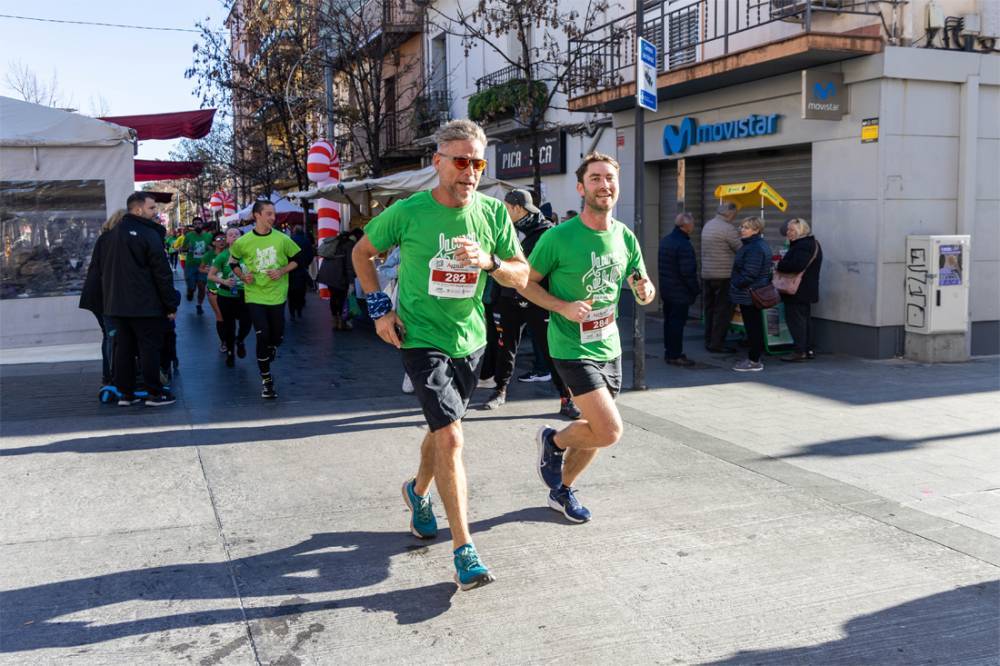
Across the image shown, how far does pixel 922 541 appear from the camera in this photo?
15.7ft

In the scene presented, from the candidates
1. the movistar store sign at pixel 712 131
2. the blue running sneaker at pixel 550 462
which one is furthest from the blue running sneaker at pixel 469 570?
the movistar store sign at pixel 712 131

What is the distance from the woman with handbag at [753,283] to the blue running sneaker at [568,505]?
587 centimetres

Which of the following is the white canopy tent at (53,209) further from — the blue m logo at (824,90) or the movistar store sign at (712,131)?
the blue m logo at (824,90)

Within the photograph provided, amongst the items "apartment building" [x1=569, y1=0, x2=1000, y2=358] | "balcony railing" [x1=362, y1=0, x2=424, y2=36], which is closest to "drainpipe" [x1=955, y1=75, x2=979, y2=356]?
"apartment building" [x1=569, y1=0, x2=1000, y2=358]

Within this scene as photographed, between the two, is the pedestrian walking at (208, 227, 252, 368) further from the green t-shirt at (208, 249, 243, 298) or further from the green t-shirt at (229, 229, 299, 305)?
the green t-shirt at (229, 229, 299, 305)

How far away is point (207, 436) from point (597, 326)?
144 inches

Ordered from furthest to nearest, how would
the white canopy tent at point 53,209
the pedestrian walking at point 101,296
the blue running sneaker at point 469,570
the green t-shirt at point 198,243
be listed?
the green t-shirt at point 198,243
the white canopy tent at point 53,209
the pedestrian walking at point 101,296
the blue running sneaker at point 469,570

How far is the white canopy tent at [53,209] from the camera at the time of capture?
11500mm

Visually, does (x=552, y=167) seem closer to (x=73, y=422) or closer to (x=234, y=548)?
(x=73, y=422)

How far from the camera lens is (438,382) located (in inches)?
167

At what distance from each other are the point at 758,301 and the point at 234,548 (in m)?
7.52

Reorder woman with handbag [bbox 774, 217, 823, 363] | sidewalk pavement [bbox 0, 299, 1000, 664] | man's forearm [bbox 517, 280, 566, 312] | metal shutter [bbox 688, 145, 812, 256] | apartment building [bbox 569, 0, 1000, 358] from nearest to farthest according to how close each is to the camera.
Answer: sidewalk pavement [bbox 0, 299, 1000, 664], man's forearm [bbox 517, 280, 566, 312], apartment building [bbox 569, 0, 1000, 358], woman with handbag [bbox 774, 217, 823, 363], metal shutter [bbox 688, 145, 812, 256]

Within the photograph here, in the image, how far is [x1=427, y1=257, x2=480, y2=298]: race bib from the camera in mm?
4254

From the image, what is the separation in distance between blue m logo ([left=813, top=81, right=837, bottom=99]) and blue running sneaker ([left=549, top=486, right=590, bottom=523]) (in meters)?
7.65
